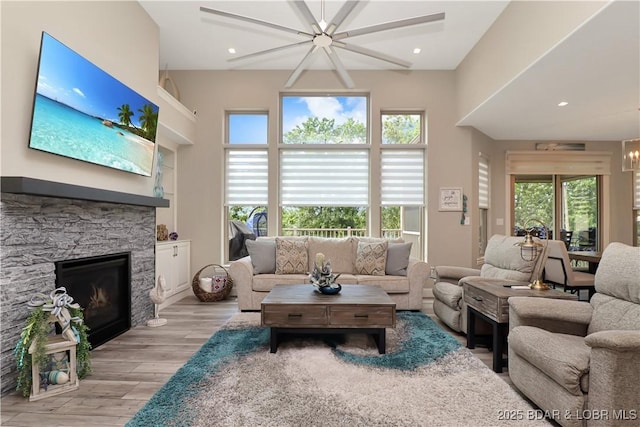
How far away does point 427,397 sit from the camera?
2.12 metres

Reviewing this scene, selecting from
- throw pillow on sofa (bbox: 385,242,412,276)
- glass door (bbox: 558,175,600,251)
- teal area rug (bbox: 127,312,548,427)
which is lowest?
teal area rug (bbox: 127,312,548,427)

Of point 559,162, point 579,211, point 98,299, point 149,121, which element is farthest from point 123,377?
point 579,211

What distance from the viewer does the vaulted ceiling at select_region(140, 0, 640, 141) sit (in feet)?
9.34

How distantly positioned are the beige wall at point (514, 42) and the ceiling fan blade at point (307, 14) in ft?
6.65

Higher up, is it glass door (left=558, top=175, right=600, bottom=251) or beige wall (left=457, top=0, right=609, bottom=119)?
beige wall (left=457, top=0, right=609, bottom=119)

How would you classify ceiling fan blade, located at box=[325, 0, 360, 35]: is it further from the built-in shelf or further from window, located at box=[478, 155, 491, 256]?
window, located at box=[478, 155, 491, 256]

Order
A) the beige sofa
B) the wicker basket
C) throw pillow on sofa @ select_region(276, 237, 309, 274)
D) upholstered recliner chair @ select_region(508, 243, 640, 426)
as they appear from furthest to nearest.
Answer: the wicker basket < throw pillow on sofa @ select_region(276, 237, 309, 274) < the beige sofa < upholstered recliner chair @ select_region(508, 243, 640, 426)

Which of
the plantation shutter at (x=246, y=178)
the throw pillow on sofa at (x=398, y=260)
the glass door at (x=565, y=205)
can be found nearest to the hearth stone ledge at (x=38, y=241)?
the plantation shutter at (x=246, y=178)

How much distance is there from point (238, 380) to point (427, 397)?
132cm

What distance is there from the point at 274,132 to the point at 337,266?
237 cm

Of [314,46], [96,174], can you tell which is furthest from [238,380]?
[314,46]

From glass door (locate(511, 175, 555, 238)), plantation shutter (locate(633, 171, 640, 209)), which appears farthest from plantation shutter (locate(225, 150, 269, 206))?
plantation shutter (locate(633, 171, 640, 209))

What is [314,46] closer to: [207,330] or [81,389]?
[207,330]

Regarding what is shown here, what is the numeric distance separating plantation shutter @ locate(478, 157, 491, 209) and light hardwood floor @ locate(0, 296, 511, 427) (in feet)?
9.45
